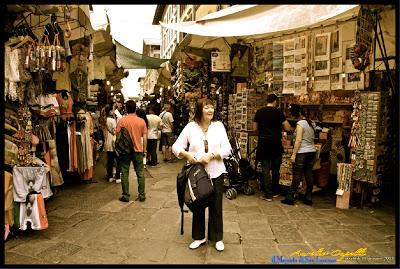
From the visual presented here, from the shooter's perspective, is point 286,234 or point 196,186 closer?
point 196,186

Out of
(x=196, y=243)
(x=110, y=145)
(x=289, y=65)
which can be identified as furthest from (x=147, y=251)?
(x=289, y=65)

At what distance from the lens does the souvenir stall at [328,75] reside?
5578mm

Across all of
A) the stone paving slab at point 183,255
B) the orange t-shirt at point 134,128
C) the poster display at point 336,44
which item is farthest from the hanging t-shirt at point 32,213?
the poster display at point 336,44

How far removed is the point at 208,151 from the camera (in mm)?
4160

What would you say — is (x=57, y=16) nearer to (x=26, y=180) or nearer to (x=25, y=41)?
(x=25, y=41)

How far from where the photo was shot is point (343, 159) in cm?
744

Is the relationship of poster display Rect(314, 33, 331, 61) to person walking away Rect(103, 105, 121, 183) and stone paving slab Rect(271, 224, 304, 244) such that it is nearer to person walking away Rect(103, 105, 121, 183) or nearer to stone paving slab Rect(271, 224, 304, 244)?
stone paving slab Rect(271, 224, 304, 244)

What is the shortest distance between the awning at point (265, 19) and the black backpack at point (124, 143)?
261cm

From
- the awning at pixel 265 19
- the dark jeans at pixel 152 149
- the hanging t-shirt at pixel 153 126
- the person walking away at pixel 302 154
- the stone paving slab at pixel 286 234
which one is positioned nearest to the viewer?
the stone paving slab at pixel 286 234

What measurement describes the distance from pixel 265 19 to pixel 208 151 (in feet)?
10.3

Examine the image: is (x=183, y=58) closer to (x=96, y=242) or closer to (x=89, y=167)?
(x=89, y=167)

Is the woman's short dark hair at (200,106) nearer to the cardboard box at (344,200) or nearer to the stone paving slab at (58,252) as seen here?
the stone paving slab at (58,252)

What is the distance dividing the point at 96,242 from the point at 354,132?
180 inches

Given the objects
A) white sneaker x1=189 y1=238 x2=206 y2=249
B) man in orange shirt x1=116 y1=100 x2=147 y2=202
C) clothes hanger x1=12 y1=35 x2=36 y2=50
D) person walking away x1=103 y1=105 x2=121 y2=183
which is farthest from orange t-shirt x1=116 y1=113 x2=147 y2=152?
white sneaker x1=189 y1=238 x2=206 y2=249
